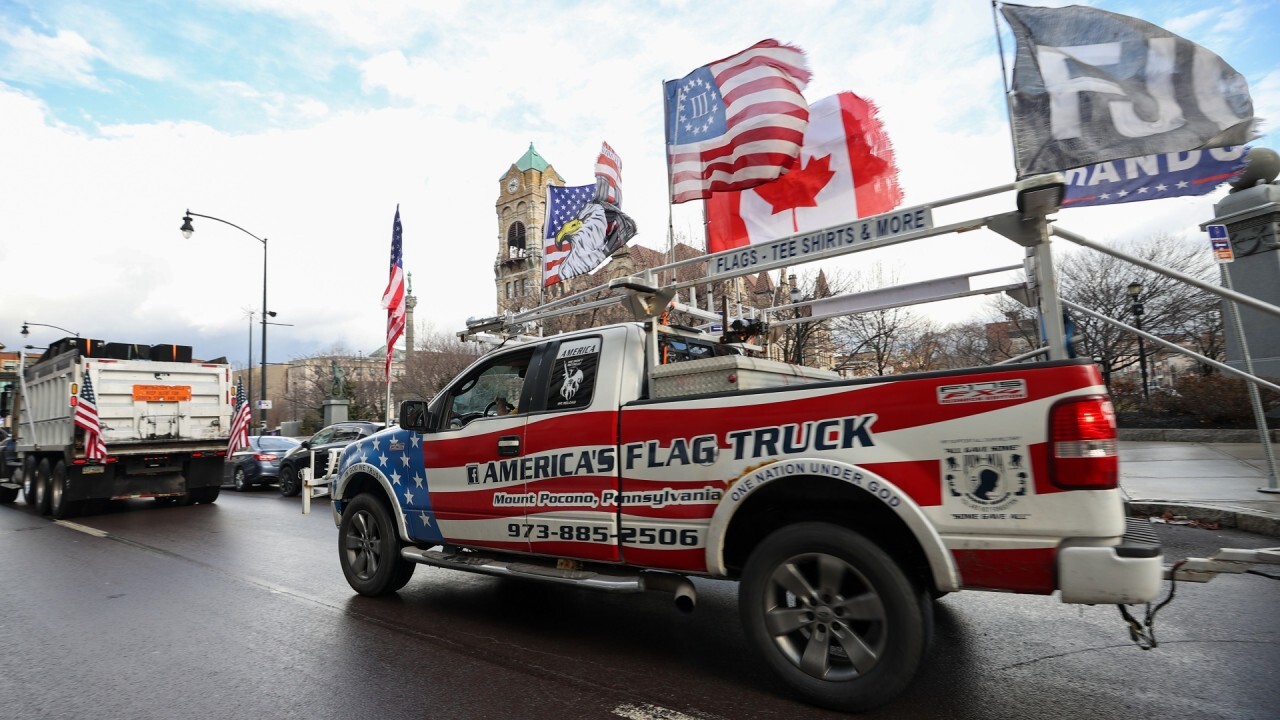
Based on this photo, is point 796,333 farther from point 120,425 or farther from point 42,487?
point 42,487

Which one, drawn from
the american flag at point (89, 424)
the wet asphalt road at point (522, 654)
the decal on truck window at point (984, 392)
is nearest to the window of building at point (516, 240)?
the american flag at point (89, 424)

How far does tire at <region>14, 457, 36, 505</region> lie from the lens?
13.0 meters

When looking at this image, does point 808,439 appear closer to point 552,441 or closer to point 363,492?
point 552,441

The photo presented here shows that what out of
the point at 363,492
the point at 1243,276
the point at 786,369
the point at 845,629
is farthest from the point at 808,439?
the point at 1243,276

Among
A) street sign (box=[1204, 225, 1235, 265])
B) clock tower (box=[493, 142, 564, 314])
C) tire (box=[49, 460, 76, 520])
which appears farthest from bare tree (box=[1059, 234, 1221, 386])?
clock tower (box=[493, 142, 564, 314])

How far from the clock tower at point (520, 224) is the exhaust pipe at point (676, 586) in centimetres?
6398

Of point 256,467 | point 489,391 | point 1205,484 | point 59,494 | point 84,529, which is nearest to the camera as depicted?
point 489,391

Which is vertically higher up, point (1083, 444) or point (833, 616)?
point (1083, 444)

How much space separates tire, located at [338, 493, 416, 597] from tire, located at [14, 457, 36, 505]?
11.5 m

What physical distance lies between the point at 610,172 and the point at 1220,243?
973 cm

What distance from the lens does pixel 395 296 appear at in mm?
13469

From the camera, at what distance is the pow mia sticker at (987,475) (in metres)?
2.88

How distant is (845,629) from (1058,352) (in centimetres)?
174

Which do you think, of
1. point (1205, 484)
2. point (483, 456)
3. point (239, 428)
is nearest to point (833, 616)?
point (483, 456)
